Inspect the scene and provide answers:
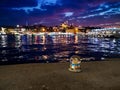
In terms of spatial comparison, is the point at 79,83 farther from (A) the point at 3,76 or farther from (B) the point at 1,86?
(A) the point at 3,76

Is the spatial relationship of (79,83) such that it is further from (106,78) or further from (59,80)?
(106,78)

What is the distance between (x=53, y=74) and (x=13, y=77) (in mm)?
1593

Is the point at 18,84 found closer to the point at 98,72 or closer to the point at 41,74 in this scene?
the point at 41,74

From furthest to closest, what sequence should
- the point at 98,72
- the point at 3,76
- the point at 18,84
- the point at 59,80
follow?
the point at 98,72 < the point at 3,76 < the point at 59,80 < the point at 18,84

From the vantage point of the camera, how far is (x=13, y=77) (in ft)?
25.4

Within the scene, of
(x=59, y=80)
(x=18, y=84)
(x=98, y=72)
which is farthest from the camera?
(x=98, y=72)

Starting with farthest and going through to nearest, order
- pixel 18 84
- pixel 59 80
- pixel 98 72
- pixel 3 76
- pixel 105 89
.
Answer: pixel 98 72 < pixel 3 76 < pixel 59 80 < pixel 18 84 < pixel 105 89

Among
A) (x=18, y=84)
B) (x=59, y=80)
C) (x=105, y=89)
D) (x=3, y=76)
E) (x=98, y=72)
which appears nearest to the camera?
(x=105, y=89)

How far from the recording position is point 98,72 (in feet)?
28.8

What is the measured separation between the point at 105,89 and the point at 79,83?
0.97 metres

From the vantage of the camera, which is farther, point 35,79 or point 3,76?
point 3,76

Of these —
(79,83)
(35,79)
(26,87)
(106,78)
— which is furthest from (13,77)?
(106,78)

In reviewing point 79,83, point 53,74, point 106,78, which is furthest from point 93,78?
point 53,74

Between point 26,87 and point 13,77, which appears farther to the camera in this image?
point 13,77
